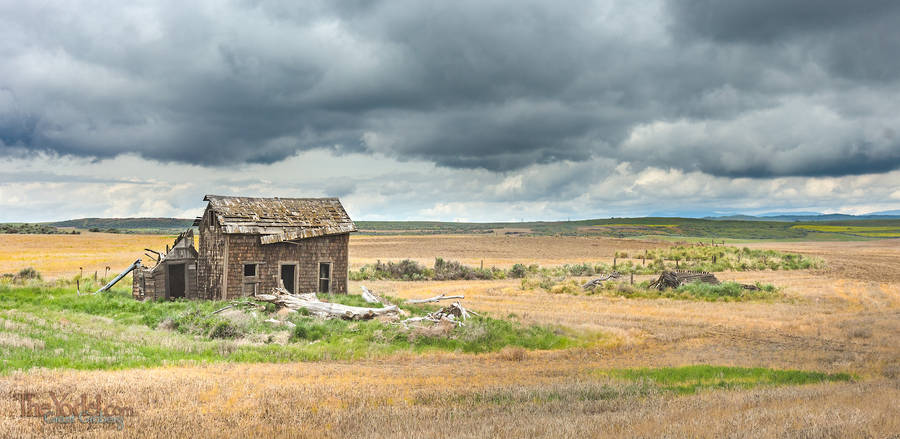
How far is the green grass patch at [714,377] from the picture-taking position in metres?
11.5

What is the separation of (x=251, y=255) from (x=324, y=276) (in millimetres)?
3691

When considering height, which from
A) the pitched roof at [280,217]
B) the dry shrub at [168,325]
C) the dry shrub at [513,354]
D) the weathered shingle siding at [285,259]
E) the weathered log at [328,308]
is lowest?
the dry shrub at [513,354]

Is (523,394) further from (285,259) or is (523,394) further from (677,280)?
(677,280)

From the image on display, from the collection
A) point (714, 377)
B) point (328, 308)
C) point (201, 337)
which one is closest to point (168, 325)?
point (201, 337)

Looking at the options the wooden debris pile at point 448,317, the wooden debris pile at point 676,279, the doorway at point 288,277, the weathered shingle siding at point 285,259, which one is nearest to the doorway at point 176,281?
the weathered shingle siding at point 285,259

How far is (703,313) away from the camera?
25.1 meters

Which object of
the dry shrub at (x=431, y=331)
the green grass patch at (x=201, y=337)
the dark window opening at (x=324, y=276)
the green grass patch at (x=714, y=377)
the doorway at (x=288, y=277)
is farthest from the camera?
the dark window opening at (x=324, y=276)

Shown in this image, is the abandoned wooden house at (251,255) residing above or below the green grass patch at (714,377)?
above

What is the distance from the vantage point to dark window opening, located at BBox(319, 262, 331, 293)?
27859mm

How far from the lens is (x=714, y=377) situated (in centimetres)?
1252

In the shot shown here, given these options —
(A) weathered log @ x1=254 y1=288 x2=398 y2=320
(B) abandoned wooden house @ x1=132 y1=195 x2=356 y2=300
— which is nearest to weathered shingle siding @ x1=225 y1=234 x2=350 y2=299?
(B) abandoned wooden house @ x1=132 y1=195 x2=356 y2=300

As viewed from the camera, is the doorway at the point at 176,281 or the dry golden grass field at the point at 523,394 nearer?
the dry golden grass field at the point at 523,394

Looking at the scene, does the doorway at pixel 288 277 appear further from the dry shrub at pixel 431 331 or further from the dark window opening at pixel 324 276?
the dry shrub at pixel 431 331

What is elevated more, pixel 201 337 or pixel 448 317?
pixel 448 317
